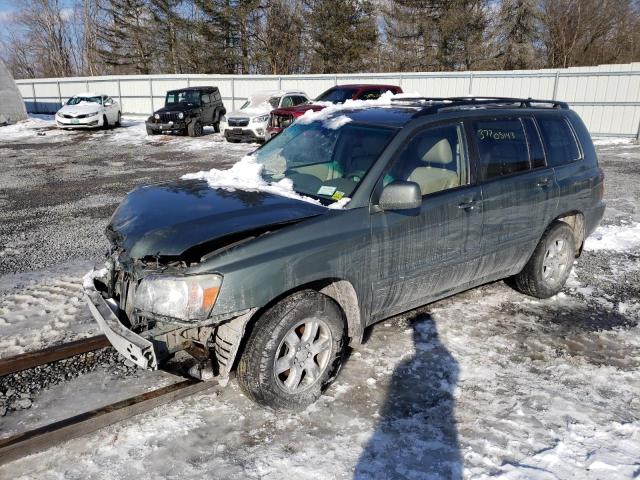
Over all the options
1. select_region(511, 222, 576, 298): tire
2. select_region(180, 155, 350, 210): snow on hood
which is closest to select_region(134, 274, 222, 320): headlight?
select_region(180, 155, 350, 210): snow on hood

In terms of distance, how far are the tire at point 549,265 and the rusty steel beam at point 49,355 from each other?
380 centimetres

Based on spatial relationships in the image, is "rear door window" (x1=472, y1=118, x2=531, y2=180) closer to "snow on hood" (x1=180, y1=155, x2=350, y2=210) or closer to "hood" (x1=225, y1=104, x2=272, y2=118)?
"snow on hood" (x1=180, y1=155, x2=350, y2=210)

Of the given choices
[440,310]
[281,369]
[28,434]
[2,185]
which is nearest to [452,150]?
[440,310]

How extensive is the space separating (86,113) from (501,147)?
21.5 metres

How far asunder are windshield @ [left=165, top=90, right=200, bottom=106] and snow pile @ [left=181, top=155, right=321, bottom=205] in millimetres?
17819

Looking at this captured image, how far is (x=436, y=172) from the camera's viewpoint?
395cm

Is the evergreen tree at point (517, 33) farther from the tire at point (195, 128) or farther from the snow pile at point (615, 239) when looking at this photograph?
the snow pile at point (615, 239)

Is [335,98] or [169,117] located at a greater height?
[335,98]

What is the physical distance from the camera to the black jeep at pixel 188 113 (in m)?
Answer: 19.9

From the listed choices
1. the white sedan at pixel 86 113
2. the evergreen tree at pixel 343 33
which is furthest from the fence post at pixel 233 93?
the evergreen tree at pixel 343 33

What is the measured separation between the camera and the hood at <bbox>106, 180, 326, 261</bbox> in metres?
2.97

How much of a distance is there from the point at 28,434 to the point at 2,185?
9.94m

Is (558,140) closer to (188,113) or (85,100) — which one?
(188,113)

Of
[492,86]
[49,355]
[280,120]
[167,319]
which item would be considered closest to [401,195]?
[167,319]
